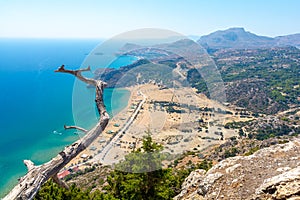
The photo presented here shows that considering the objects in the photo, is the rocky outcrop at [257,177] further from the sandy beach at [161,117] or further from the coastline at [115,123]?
the coastline at [115,123]

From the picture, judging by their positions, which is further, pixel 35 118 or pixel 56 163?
pixel 35 118

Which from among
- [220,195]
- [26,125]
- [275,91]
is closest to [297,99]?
[275,91]

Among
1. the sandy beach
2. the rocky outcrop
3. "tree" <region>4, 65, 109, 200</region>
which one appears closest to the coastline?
the sandy beach

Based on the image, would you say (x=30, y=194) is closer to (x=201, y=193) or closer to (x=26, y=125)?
(x=201, y=193)

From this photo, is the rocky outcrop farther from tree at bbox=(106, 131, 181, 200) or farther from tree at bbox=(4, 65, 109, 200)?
tree at bbox=(4, 65, 109, 200)

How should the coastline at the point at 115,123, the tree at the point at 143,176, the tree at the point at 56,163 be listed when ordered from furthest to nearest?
the tree at the point at 143,176 → the coastline at the point at 115,123 → the tree at the point at 56,163

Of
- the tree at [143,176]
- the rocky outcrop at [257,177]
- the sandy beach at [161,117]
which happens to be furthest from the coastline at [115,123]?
the rocky outcrop at [257,177]

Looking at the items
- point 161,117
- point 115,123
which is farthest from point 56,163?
point 161,117

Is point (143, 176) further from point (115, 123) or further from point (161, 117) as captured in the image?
point (161, 117)
